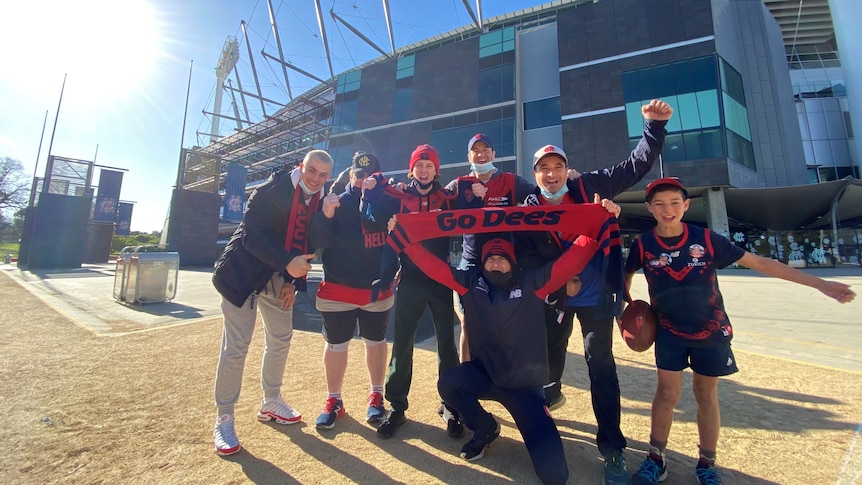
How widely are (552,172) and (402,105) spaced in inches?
1426

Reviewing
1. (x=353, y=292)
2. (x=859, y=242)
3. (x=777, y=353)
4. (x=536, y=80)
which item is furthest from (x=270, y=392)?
(x=859, y=242)

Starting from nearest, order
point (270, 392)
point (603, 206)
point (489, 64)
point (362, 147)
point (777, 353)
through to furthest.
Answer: point (603, 206) → point (270, 392) → point (777, 353) → point (489, 64) → point (362, 147)

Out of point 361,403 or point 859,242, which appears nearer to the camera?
point 361,403

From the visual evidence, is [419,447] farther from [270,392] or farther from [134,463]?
[134,463]

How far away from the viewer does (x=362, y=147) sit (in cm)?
3772

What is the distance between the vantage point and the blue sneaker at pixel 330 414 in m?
2.84

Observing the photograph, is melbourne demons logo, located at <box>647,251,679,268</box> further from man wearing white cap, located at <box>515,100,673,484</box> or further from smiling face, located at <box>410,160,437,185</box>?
smiling face, located at <box>410,160,437,185</box>

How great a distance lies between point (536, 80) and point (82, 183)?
33.7 metres

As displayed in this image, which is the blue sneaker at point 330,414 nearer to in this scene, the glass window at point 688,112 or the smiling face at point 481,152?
the smiling face at point 481,152

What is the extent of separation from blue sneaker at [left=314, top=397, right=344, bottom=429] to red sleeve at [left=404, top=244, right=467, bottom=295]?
1445 millimetres

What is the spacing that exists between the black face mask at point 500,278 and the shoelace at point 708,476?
163 cm

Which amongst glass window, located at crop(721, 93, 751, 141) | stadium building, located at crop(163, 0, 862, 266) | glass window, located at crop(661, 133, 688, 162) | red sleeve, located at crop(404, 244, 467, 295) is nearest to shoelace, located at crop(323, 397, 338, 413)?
red sleeve, located at crop(404, 244, 467, 295)

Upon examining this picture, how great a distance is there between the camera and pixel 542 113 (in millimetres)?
29266

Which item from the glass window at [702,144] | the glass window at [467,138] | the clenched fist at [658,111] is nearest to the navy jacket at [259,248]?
the clenched fist at [658,111]
